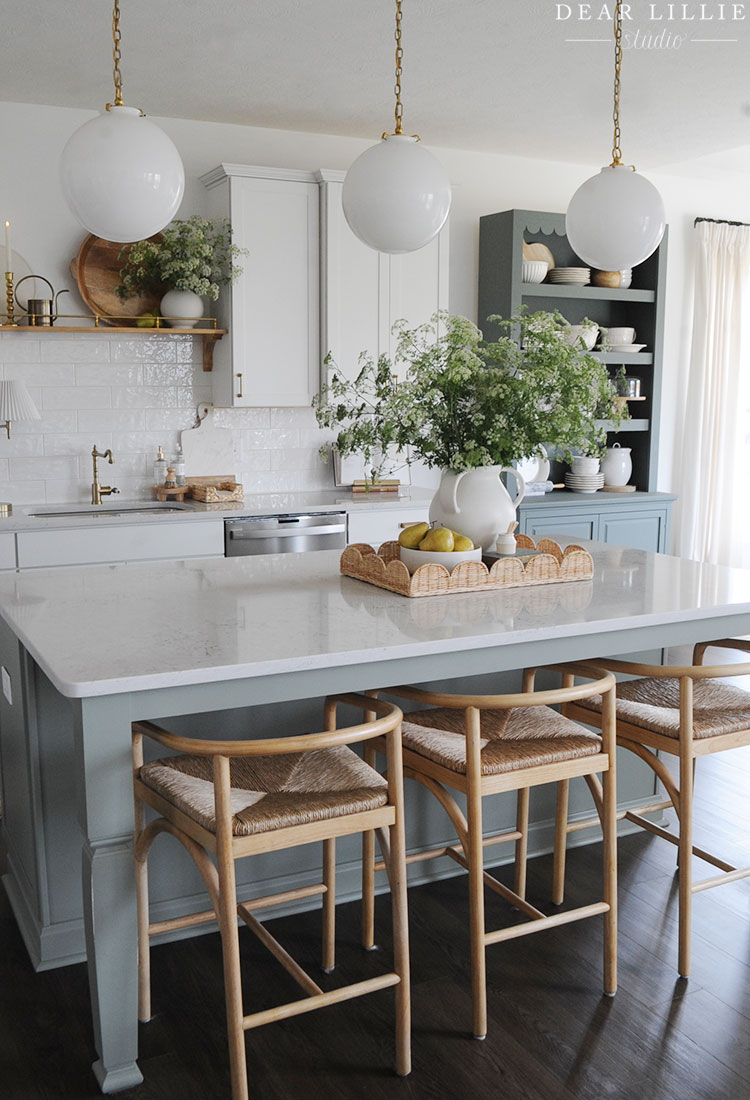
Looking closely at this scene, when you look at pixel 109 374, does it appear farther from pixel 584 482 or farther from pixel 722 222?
pixel 722 222

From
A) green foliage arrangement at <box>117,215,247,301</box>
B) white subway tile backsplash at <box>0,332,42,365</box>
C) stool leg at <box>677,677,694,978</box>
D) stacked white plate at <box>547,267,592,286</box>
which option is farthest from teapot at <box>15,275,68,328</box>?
stool leg at <box>677,677,694,978</box>

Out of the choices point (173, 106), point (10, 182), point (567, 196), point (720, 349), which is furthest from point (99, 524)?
point (720, 349)

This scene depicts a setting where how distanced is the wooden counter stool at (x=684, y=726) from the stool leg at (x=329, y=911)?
778 millimetres

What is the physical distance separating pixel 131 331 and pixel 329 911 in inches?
128

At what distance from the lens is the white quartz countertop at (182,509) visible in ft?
14.9

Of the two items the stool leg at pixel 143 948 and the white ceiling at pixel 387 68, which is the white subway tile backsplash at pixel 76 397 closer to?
the white ceiling at pixel 387 68

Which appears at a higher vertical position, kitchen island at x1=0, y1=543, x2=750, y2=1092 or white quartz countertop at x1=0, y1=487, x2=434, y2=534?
white quartz countertop at x1=0, y1=487, x2=434, y2=534

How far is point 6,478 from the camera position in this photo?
5.02m

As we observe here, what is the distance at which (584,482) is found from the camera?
20.9 ft

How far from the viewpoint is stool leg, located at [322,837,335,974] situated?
2.66 metres

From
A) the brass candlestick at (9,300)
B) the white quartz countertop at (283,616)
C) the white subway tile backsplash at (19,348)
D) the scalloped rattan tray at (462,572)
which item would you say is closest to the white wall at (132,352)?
the white subway tile backsplash at (19,348)

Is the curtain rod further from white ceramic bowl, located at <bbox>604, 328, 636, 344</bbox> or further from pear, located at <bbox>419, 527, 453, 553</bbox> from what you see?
pear, located at <bbox>419, 527, 453, 553</bbox>

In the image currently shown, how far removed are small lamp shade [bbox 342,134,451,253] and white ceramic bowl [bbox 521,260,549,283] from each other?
330 cm

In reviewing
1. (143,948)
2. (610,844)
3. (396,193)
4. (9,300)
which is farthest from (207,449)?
(610,844)
